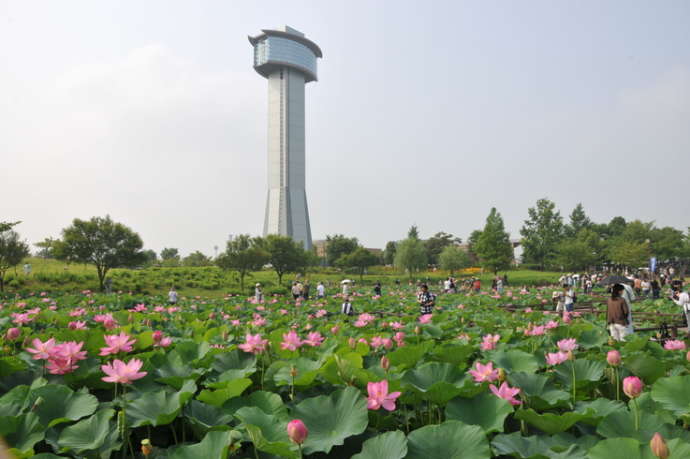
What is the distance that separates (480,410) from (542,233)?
55706 millimetres

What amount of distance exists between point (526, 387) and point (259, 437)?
4.57 ft

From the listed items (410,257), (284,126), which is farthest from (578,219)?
(284,126)

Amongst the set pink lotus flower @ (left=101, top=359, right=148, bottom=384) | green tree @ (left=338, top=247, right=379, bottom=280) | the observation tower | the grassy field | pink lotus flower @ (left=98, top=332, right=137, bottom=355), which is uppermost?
the observation tower

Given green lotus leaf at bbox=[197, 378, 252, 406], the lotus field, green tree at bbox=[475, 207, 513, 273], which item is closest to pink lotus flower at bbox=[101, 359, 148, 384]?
the lotus field

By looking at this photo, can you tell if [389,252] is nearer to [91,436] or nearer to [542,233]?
[542,233]

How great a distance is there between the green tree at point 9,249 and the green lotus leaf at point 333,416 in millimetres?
25769

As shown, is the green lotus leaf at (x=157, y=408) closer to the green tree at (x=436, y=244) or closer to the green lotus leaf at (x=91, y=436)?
the green lotus leaf at (x=91, y=436)

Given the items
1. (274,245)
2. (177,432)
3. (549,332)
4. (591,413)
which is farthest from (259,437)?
(274,245)

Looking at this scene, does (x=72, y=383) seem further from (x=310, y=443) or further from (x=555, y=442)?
(x=555, y=442)

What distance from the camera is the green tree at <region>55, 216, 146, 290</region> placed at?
23.7m

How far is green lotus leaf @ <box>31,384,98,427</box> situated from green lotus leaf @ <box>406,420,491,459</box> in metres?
1.33

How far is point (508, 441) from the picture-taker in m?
1.57

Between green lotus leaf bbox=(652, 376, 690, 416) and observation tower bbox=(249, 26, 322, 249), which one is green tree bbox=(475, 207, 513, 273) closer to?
green lotus leaf bbox=(652, 376, 690, 416)

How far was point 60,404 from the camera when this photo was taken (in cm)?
185
